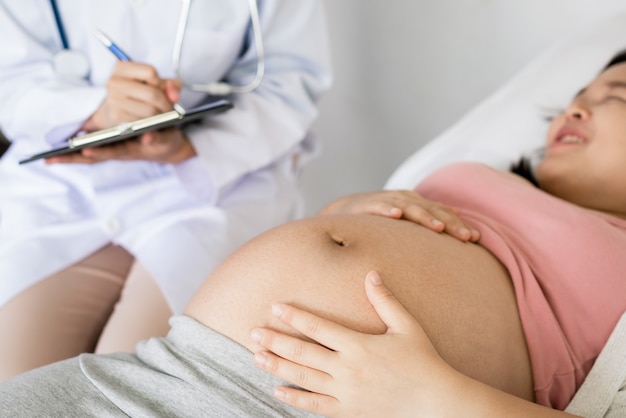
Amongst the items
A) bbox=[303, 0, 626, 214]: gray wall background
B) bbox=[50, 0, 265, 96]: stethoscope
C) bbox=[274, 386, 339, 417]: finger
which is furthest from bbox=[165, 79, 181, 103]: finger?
bbox=[303, 0, 626, 214]: gray wall background

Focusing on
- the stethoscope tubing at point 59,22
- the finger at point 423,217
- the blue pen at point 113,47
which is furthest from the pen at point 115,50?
the finger at point 423,217

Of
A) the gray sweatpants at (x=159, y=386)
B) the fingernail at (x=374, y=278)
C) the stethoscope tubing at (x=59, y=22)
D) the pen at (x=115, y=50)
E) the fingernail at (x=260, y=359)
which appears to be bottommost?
the gray sweatpants at (x=159, y=386)

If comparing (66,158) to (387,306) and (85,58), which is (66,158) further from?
(387,306)

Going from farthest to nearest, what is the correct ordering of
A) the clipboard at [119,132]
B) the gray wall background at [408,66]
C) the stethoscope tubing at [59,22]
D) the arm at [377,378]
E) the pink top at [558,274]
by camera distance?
the gray wall background at [408,66] → the stethoscope tubing at [59,22] → the clipboard at [119,132] → the pink top at [558,274] → the arm at [377,378]

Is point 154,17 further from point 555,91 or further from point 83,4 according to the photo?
Answer: point 555,91

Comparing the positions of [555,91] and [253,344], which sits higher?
[555,91]

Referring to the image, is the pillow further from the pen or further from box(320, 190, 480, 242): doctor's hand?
the pen

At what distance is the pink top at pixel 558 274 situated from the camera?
82 centimetres

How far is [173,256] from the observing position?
107 centimetres

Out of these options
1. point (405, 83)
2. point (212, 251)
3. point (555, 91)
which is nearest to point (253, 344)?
point (212, 251)

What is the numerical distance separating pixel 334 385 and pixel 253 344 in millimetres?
117

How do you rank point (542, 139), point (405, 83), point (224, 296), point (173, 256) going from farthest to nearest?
point (405, 83)
point (542, 139)
point (173, 256)
point (224, 296)

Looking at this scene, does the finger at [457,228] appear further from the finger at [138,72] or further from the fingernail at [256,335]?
the finger at [138,72]

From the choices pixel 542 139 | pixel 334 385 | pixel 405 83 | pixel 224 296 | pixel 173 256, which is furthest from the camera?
pixel 405 83
